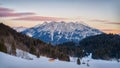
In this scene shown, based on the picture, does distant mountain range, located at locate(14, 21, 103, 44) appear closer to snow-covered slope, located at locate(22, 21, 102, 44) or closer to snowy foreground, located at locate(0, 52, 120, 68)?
snow-covered slope, located at locate(22, 21, 102, 44)

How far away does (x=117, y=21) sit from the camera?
4.70 meters

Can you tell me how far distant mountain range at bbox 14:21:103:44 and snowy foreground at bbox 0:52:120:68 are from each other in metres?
0.31

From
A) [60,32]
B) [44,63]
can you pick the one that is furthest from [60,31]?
[44,63]

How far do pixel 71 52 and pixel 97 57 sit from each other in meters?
0.39

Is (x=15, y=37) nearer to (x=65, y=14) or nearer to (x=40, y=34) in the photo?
(x=40, y=34)

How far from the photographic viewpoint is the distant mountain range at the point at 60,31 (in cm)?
468

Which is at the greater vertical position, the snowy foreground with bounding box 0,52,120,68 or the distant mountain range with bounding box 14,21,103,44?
the distant mountain range with bounding box 14,21,103,44

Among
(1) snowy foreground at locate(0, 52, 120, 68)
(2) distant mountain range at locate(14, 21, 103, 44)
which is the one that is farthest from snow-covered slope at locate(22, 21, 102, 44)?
(1) snowy foreground at locate(0, 52, 120, 68)

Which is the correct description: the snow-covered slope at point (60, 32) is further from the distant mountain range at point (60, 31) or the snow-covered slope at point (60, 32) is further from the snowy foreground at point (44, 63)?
the snowy foreground at point (44, 63)

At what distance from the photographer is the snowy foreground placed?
4.57m

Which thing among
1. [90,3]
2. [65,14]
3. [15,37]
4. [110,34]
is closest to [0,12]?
[15,37]

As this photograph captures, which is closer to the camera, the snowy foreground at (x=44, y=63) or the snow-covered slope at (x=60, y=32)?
the snowy foreground at (x=44, y=63)

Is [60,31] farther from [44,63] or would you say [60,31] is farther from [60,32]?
[44,63]

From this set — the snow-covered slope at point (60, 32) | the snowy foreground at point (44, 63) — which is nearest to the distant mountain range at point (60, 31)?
the snow-covered slope at point (60, 32)
